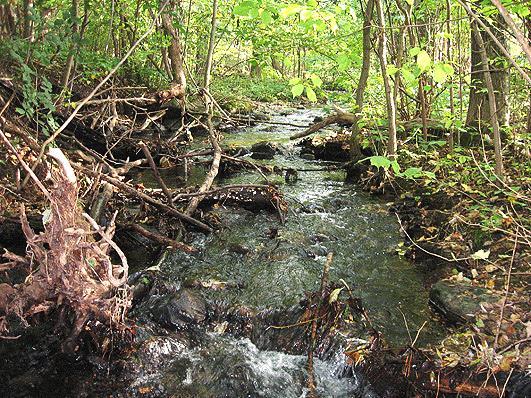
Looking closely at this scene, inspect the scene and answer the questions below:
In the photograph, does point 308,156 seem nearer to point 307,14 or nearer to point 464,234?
point 464,234

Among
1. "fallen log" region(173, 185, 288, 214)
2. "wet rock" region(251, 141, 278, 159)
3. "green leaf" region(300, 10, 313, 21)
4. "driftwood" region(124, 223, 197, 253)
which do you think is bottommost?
"driftwood" region(124, 223, 197, 253)

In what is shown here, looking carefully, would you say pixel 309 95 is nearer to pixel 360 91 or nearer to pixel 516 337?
pixel 516 337

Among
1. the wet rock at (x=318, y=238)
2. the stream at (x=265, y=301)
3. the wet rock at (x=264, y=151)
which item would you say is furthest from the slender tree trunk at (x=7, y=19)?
the wet rock at (x=264, y=151)

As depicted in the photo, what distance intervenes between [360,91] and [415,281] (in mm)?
4535

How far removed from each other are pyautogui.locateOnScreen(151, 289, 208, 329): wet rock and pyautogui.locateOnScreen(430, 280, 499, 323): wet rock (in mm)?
2463

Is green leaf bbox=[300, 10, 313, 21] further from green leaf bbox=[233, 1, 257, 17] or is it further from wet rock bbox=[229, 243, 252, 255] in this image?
wet rock bbox=[229, 243, 252, 255]

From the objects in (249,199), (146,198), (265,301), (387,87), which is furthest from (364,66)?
(265,301)

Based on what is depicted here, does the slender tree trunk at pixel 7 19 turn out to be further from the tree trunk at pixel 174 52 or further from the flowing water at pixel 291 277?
the tree trunk at pixel 174 52

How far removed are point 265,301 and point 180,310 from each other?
3.09ft

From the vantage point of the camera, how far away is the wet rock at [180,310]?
4324mm

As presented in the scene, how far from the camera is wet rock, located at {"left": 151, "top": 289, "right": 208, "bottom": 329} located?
170 inches

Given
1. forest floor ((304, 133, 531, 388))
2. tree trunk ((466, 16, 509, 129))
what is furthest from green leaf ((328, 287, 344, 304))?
tree trunk ((466, 16, 509, 129))

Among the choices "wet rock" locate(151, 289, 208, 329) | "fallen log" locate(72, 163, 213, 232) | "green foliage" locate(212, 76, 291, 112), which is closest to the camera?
"wet rock" locate(151, 289, 208, 329)

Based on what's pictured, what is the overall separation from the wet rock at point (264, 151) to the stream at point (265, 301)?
3171mm
